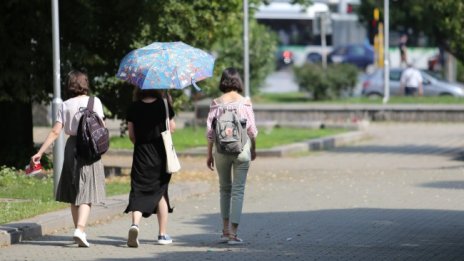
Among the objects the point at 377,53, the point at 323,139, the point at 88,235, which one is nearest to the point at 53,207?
the point at 88,235

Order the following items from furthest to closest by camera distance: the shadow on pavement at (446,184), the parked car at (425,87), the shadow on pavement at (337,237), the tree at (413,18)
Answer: the tree at (413,18)
the parked car at (425,87)
the shadow on pavement at (446,184)
the shadow on pavement at (337,237)

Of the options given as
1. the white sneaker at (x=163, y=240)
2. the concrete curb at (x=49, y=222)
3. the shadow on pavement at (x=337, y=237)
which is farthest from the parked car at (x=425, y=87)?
the white sneaker at (x=163, y=240)

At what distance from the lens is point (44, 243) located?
467 inches

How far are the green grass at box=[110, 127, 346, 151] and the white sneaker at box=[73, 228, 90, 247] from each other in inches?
511

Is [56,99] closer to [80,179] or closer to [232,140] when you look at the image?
[80,179]

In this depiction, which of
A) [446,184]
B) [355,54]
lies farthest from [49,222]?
[355,54]

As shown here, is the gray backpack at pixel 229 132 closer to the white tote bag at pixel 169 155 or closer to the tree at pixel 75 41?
the white tote bag at pixel 169 155

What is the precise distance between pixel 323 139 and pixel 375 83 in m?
19.9

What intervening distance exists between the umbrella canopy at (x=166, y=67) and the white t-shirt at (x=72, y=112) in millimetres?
449

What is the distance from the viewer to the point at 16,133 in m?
19.7

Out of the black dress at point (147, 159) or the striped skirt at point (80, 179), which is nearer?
the striped skirt at point (80, 179)

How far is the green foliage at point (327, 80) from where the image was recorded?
4281 centimetres

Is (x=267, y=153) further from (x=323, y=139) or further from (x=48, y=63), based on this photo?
(x=48, y=63)

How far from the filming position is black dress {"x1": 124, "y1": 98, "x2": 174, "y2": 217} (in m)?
11.6
